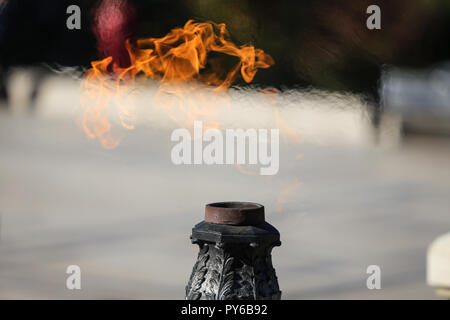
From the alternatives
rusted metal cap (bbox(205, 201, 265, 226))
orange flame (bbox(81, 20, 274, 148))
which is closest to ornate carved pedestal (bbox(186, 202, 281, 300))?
rusted metal cap (bbox(205, 201, 265, 226))

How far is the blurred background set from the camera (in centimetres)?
559

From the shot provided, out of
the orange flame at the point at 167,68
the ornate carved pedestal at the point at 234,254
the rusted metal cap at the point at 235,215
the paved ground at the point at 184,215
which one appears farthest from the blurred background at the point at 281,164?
the rusted metal cap at the point at 235,215

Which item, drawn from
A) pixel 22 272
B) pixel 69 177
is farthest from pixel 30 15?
pixel 22 272

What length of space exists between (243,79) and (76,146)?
590cm

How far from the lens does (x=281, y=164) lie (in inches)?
406

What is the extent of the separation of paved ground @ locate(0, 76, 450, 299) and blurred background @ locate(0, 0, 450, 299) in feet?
0.08

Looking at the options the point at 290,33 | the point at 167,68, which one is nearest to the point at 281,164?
the point at 290,33

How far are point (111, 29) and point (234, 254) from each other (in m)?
3.14

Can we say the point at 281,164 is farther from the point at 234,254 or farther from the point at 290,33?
the point at 234,254

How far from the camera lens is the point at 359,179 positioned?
9.30m

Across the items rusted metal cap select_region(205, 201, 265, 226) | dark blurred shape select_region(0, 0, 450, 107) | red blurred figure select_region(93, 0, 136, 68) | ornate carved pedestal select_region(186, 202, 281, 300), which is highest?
dark blurred shape select_region(0, 0, 450, 107)

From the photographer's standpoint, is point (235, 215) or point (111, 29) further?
point (111, 29)

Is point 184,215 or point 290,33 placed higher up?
point 290,33

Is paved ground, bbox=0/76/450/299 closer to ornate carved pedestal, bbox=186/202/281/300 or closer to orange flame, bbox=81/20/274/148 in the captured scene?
orange flame, bbox=81/20/274/148
